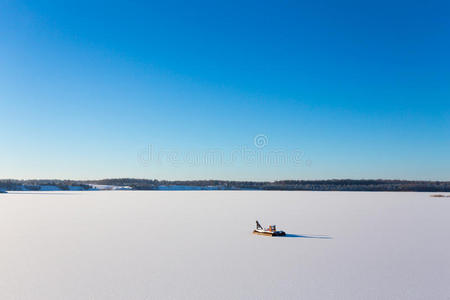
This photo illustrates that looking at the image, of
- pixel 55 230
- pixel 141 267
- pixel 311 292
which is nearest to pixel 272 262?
pixel 311 292

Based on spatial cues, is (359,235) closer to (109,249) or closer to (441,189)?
(109,249)

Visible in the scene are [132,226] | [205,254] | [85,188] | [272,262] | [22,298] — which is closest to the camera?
[22,298]

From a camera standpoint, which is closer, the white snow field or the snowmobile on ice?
the white snow field

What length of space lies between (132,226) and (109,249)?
461cm

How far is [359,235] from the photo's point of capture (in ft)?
39.2

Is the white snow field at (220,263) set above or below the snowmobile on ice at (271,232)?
below

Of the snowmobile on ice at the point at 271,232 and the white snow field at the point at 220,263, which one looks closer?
the white snow field at the point at 220,263

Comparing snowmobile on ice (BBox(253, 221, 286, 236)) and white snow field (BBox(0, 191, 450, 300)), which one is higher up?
snowmobile on ice (BBox(253, 221, 286, 236))

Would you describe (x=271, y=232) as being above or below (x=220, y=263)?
above

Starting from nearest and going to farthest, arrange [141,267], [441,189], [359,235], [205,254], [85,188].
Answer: [141,267]
[205,254]
[359,235]
[441,189]
[85,188]

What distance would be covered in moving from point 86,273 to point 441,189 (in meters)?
84.3

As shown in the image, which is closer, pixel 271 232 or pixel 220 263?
pixel 220 263

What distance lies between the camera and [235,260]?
8414 millimetres

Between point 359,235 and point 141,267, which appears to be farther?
point 359,235
